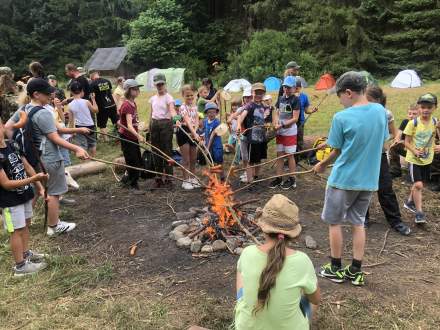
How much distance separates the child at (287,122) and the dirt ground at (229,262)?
365 millimetres

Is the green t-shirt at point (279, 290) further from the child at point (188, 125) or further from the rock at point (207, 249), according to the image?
the child at point (188, 125)

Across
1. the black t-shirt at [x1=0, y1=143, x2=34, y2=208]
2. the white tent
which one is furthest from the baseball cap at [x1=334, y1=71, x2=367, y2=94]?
the white tent

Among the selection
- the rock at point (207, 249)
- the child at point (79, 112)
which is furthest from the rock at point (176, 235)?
the child at point (79, 112)

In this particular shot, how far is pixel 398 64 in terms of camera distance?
86.7 feet

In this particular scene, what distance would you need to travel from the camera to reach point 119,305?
147 inches

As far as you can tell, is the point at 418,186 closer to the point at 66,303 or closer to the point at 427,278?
the point at 427,278

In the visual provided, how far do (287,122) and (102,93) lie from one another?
5338 millimetres

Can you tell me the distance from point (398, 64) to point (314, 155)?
21340 mm

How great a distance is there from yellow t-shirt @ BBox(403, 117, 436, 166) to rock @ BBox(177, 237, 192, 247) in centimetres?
304

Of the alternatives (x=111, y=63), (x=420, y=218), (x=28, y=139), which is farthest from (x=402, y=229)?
(x=111, y=63)

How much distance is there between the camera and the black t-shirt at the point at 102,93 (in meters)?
9.91

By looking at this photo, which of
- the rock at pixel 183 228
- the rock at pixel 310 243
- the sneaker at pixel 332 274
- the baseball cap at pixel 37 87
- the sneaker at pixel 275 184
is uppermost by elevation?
the baseball cap at pixel 37 87

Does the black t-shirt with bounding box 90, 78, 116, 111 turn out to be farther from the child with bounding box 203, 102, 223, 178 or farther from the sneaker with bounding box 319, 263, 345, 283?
the sneaker with bounding box 319, 263, 345, 283

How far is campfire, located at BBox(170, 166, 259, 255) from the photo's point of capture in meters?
4.68
